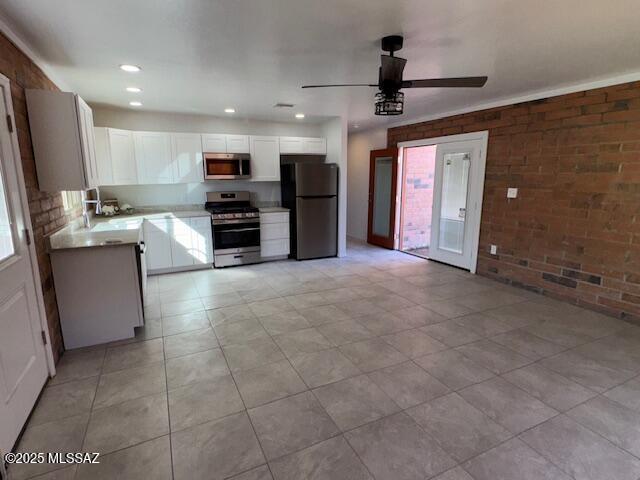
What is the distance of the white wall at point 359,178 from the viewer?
6770 millimetres

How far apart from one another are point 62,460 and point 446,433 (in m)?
2.06

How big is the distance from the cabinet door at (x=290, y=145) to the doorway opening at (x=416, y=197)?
1.87 metres

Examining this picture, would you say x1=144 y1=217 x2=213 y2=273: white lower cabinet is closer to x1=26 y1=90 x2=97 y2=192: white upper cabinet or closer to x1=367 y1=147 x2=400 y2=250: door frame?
x1=26 y1=90 x2=97 y2=192: white upper cabinet

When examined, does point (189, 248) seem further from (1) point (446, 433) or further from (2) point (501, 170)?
(2) point (501, 170)

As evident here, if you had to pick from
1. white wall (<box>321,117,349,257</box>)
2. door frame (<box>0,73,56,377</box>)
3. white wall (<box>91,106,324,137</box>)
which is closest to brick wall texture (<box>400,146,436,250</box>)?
white wall (<box>321,117,349,257</box>)

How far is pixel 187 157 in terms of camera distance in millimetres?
4984

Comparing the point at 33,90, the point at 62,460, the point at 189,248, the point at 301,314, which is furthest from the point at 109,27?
the point at 189,248

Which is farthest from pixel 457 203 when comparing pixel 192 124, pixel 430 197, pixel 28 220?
pixel 28 220

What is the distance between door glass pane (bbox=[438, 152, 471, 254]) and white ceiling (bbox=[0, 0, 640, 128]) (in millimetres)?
1305

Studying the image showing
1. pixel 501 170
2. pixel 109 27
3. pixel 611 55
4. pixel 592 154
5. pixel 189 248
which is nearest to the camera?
pixel 109 27

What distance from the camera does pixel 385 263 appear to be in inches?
213

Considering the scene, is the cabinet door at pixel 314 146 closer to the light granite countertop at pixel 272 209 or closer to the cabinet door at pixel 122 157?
the light granite countertop at pixel 272 209

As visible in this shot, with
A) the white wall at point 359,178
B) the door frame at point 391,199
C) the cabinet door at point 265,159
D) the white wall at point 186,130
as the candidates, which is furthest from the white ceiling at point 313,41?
the white wall at point 359,178

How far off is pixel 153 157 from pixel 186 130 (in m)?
0.78
